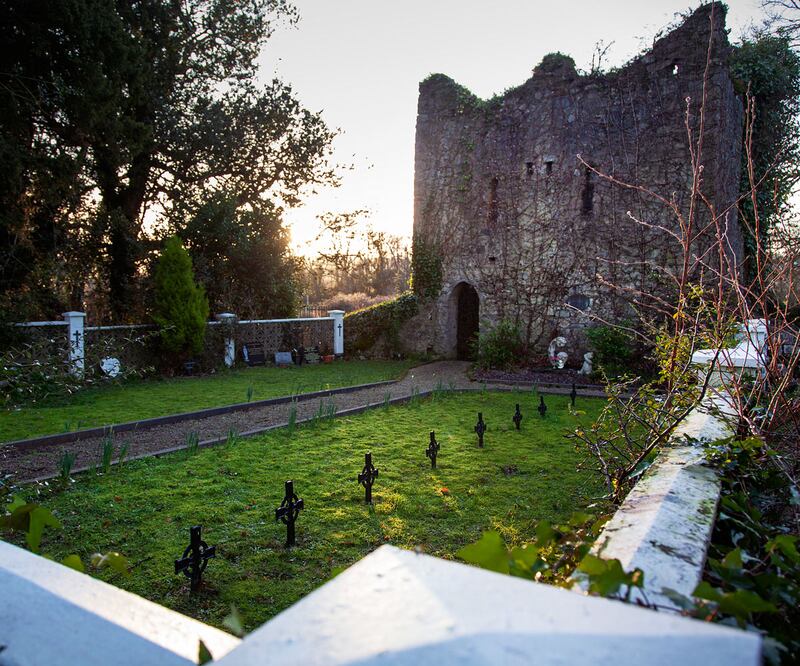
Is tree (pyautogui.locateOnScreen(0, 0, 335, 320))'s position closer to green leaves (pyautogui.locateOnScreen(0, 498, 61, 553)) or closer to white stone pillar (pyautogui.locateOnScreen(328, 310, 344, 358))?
white stone pillar (pyautogui.locateOnScreen(328, 310, 344, 358))

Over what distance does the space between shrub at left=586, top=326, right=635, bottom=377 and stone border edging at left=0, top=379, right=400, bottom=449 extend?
525cm

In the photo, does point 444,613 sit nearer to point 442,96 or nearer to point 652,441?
point 652,441

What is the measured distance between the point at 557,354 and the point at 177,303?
9097 mm

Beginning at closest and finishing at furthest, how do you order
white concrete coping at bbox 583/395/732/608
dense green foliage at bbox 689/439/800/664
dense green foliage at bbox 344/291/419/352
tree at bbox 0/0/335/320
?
dense green foliage at bbox 689/439/800/664
white concrete coping at bbox 583/395/732/608
tree at bbox 0/0/335/320
dense green foliage at bbox 344/291/419/352

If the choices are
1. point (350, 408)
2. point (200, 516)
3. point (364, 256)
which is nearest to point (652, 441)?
point (200, 516)

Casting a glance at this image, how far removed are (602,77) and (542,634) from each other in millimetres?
14289

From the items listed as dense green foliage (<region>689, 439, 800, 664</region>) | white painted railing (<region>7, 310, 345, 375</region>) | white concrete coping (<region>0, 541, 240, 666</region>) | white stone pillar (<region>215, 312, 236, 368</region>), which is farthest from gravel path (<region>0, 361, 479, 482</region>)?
white stone pillar (<region>215, 312, 236, 368</region>)

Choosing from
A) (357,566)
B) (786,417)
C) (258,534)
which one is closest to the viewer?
(357,566)

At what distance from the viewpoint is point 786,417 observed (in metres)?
2.74

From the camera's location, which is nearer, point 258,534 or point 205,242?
point 258,534

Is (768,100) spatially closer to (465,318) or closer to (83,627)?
(465,318)

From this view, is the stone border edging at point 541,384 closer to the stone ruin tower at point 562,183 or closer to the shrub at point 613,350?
the shrub at point 613,350

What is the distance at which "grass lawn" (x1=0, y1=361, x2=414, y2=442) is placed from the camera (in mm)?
7336

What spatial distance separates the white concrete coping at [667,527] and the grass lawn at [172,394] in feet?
20.5
